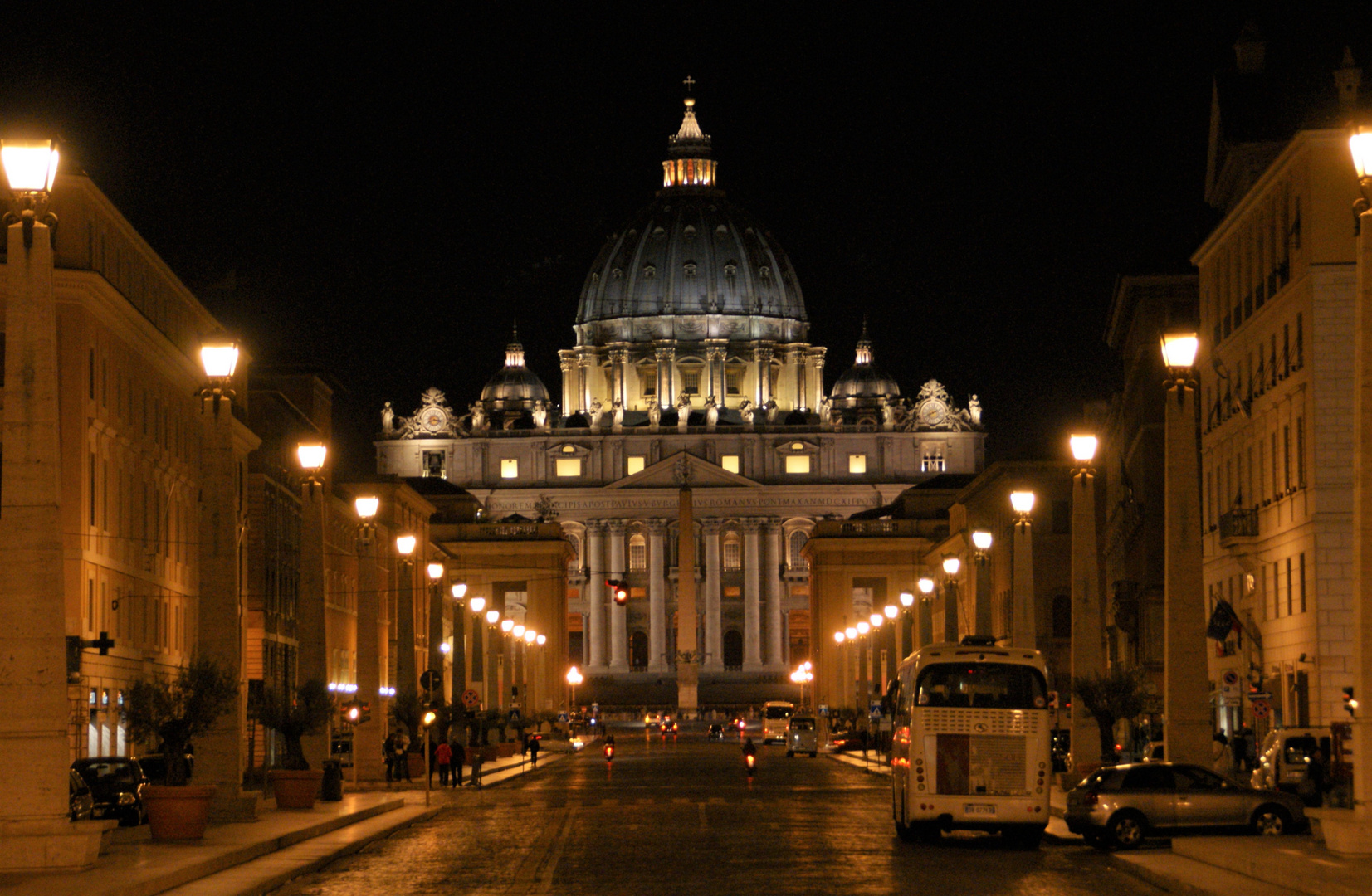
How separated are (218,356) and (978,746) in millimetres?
11566

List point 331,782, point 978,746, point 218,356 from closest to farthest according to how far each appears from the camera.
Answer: point 218,356 → point 978,746 → point 331,782

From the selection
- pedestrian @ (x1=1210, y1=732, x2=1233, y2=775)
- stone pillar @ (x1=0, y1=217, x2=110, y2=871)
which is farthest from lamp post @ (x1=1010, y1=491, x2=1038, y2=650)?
stone pillar @ (x1=0, y1=217, x2=110, y2=871)

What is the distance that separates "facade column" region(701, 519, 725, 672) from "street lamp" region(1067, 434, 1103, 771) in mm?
149496

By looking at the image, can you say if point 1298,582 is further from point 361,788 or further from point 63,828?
point 63,828

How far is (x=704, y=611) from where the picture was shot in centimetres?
19712

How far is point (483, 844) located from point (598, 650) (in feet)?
540

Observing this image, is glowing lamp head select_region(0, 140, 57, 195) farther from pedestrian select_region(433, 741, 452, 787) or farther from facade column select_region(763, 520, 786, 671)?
facade column select_region(763, 520, 786, 671)

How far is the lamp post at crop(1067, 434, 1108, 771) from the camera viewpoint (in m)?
39.8

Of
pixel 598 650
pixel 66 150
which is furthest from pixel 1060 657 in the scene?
pixel 598 650

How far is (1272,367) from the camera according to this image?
168 ft

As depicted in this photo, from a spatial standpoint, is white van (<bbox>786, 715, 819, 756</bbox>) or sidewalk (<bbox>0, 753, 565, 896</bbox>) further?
white van (<bbox>786, 715, 819, 756</bbox>)

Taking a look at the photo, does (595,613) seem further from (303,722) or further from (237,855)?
(237,855)

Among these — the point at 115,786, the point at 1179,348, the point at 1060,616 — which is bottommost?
the point at 115,786

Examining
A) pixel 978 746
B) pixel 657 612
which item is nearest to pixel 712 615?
pixel 657 612
